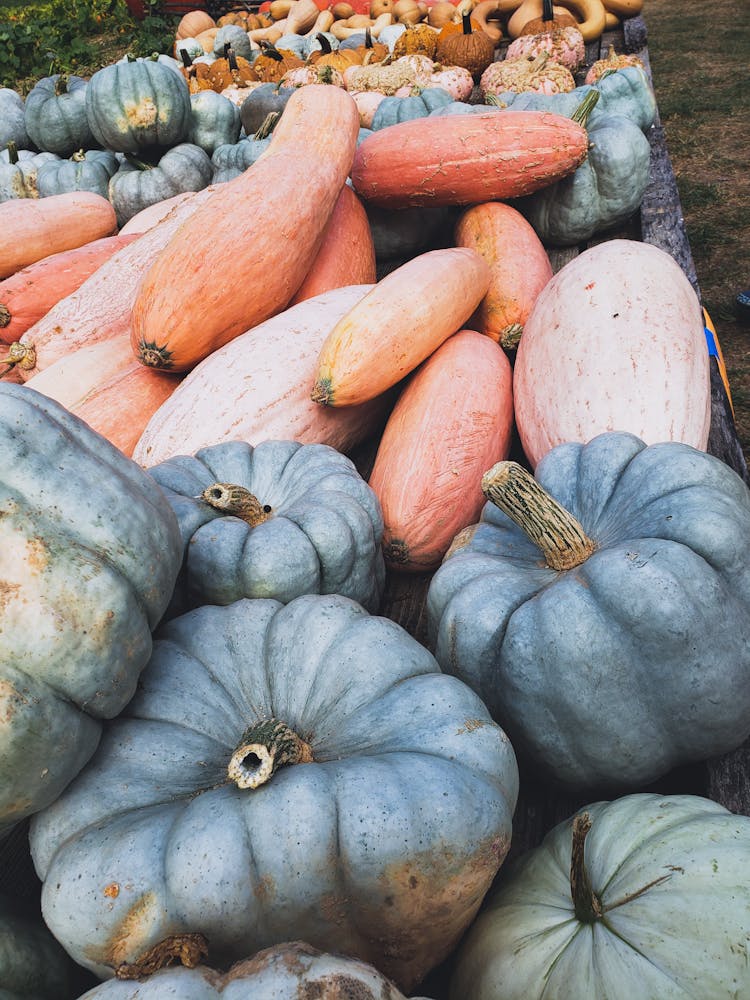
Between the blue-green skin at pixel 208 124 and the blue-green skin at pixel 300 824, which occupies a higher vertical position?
the blue-green skin at pixel 208 124

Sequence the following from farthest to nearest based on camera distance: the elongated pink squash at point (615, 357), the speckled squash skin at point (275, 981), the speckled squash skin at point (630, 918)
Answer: the elongated pink squash at point (615, 357), the speckled squash skin at point (630, 918), the speckled squash skin at point (275, 981)

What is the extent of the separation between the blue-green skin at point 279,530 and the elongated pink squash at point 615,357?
0.59 m

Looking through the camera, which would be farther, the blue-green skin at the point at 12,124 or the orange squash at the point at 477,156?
the blue-green skin at the point at 12,124

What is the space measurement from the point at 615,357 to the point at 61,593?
1.52 meters

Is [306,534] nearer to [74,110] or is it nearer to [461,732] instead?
[461,732]

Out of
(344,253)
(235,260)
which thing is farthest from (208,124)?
(235,260)

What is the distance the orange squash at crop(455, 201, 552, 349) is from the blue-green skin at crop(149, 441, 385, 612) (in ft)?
3.18

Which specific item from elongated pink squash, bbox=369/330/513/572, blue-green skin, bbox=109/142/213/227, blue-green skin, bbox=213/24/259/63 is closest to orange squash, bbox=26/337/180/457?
elongated pink squash, bbox=369/330/513/572

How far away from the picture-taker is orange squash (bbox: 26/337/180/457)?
8.09 ft

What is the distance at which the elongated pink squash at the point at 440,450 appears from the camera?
6.66ft

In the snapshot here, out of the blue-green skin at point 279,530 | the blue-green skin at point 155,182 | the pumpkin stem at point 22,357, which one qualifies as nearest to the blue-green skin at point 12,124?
the blue-green skin at point 155,182

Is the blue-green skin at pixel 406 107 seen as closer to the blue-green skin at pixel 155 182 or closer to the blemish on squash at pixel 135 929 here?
the blue-green skin at pixel 155 182

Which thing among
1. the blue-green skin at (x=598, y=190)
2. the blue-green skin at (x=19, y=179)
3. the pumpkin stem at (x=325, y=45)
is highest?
the pumpkin stem at (x=325, y=45)

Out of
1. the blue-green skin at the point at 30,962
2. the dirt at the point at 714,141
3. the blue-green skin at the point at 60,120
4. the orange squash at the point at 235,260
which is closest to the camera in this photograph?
the blue-green skin at the point at 30,962
